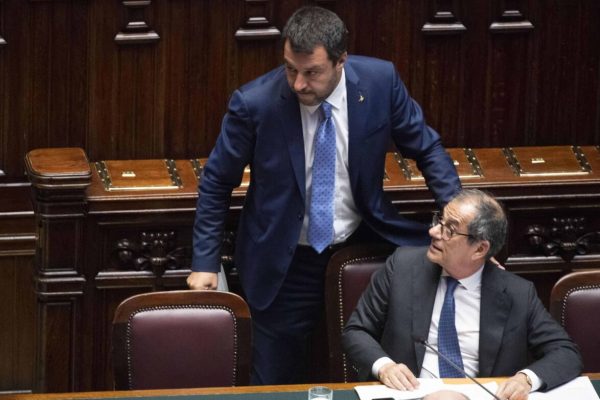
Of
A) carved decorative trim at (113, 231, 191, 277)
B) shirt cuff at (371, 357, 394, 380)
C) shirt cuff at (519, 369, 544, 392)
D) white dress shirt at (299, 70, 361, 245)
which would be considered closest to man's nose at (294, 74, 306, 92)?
white dress shirt at (299, 70, 361, 245)

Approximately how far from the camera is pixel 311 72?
14.3 ft

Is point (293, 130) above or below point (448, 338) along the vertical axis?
above

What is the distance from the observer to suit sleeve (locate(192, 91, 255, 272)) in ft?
15.0

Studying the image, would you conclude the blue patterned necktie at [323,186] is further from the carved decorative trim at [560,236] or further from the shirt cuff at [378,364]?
the carved decorative trim at [560,236]

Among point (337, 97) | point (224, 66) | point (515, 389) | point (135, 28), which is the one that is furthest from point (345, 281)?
point (135, 28)

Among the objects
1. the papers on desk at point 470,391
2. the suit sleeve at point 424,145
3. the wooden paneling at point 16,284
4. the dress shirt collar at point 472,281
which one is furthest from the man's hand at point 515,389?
the wooden paneling at point 16,284

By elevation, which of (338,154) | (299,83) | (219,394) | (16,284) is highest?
(299,83)

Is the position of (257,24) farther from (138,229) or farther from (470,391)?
(470,391)

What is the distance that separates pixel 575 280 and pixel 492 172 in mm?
1074

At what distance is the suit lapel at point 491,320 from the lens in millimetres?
4207

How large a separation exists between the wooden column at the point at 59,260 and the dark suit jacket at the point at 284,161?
0.56m

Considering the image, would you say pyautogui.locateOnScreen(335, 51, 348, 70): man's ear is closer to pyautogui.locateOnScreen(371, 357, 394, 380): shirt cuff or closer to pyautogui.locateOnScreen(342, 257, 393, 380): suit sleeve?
pyautogui.locateOnScreen(342, 257, 393, 380): suit sleeve

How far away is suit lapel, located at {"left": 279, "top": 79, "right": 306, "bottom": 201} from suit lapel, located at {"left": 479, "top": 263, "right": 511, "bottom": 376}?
0.72 metres

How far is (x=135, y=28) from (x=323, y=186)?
1.16m
